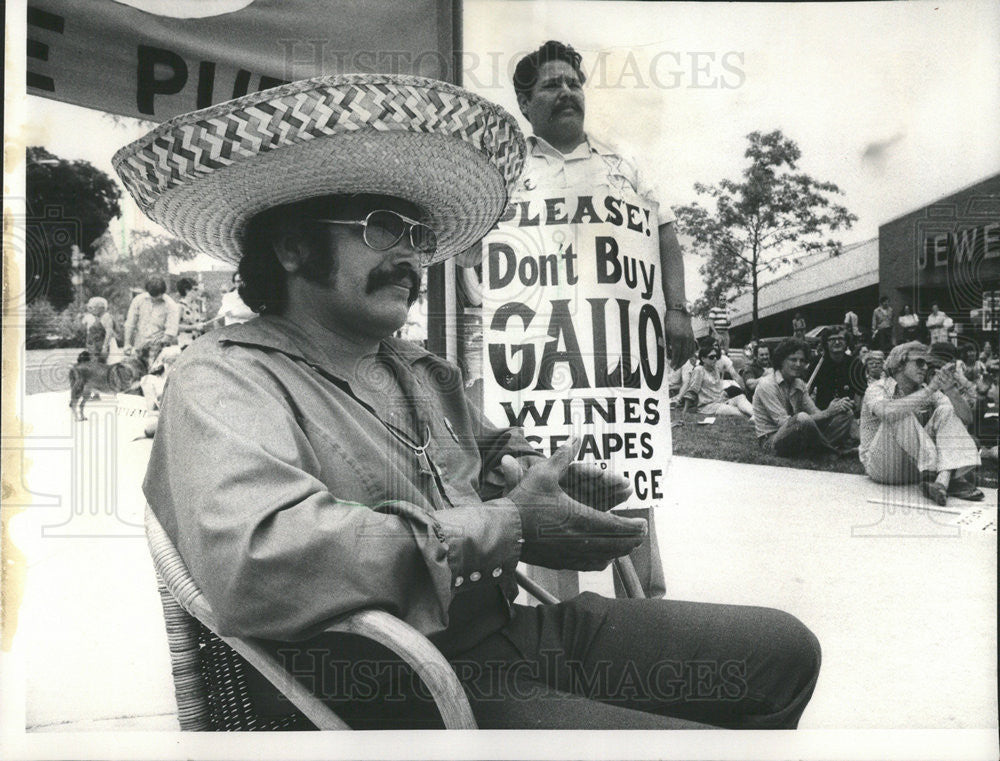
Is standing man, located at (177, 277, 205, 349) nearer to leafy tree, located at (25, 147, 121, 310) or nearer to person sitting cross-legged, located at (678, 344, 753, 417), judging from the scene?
leafy tree, located at (25, 147, 121, 310)

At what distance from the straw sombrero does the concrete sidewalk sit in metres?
0.94

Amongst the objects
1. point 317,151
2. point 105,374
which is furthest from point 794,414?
point 105,374

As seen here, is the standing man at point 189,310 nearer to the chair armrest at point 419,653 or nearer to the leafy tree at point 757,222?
the chair armrest at point 419,653

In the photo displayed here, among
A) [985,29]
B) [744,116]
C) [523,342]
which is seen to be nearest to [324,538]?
[523,342]

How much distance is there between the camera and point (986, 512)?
9.62ft

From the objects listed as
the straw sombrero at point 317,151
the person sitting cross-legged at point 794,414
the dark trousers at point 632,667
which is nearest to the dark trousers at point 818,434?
the person sitting cross-legged at point 794,414

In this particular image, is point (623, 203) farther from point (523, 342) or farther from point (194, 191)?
point (194, 191)

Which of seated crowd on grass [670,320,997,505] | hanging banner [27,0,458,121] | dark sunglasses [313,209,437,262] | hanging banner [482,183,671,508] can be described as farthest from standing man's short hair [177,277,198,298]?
seated crowd on grass [670,320,997,505]

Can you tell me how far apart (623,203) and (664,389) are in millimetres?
671

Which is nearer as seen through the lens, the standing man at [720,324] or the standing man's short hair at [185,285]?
the standing man's short hair at [185,285]

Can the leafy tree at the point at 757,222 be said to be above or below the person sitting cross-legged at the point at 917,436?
above

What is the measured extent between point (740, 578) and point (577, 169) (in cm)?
154

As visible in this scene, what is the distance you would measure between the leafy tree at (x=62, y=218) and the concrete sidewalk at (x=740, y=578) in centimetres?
40

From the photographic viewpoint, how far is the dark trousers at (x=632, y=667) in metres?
2.21
